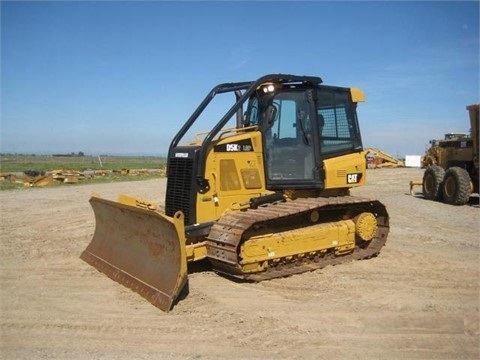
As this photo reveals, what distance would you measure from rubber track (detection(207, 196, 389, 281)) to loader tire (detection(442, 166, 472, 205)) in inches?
320

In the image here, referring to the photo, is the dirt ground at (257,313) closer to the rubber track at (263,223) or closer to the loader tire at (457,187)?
the rubber track at (263,223)

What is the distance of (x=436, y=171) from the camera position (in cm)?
1652

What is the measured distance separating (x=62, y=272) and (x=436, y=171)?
13.6 m

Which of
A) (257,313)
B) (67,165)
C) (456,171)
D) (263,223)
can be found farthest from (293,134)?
(67,165)

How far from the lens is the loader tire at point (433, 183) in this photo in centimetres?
1619

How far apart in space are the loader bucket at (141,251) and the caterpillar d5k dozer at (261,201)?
20 millimetres

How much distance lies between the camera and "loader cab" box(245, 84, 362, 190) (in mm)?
7445

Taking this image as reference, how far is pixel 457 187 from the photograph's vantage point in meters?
14.9

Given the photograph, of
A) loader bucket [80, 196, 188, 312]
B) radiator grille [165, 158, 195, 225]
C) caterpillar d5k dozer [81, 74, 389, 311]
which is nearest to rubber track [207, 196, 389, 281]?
caterpillar d5k dozer [81, 74, 389, 311]

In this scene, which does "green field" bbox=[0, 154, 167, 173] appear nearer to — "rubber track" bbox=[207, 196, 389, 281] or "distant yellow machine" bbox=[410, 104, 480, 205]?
"distant yellow machine" bbox=[410, 104, 480, 205]

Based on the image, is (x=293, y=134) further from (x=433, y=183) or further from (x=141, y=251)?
(x=433, y=183)

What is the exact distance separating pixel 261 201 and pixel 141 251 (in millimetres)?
1951

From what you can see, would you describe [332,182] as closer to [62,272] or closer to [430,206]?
[62,272]

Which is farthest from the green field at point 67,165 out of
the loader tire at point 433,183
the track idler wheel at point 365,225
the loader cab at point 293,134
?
the track idler wheel at point 365,225
